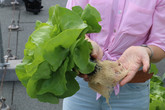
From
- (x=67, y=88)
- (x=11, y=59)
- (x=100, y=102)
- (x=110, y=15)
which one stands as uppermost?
(x=110, y=15)

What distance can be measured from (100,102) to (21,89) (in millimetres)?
2390

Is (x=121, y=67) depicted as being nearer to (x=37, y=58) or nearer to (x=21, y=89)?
(x=37, y=58)

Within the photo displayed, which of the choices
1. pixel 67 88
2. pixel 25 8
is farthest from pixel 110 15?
pixel 25 8

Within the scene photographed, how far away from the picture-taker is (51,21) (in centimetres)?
136

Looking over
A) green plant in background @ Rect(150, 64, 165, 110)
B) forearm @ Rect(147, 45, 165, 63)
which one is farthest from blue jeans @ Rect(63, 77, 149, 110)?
green plant in background @ Rect(150, 64, 165, 110)

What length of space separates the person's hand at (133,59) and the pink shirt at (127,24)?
0.09 m

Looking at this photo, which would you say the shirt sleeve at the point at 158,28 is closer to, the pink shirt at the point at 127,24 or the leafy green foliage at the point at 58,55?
the pink shirt at the point at 127,24

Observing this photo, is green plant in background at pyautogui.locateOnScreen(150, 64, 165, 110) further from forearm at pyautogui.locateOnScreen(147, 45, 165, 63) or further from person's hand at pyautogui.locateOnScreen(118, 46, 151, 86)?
person's hand at pyautogui.locateOnScreen(118, 46, 151, 86)

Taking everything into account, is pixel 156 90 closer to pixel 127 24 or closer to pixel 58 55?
pixel 127 24

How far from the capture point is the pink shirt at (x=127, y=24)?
1.46m

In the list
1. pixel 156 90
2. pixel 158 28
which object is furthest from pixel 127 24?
pixel 156 90

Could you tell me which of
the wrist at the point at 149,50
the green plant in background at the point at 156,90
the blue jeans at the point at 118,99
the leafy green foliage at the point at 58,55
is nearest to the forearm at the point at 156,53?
the wrist at the point at 149,50

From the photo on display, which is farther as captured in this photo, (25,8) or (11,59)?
(25,8)

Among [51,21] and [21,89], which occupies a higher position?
[51,21]
